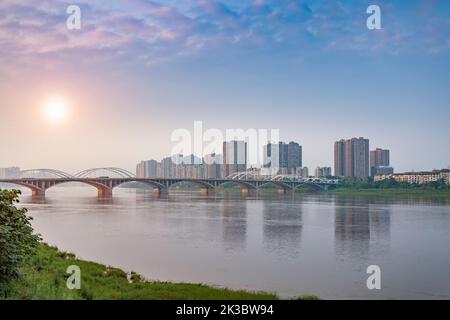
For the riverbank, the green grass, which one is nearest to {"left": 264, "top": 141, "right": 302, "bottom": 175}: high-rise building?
the riverbank

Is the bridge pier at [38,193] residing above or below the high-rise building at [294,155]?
below

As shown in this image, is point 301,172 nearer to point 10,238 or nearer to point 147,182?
point 147,182

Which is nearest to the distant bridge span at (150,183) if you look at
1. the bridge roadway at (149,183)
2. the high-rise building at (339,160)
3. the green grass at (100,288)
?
the bridge roadway at (149,183)

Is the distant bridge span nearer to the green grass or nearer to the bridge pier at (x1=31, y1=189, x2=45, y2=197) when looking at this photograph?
the bridge pier at (x1=31, y1=189, x2=45, y2=197)

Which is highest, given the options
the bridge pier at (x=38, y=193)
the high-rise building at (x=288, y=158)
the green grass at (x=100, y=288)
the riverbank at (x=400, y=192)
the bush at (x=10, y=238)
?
the high-rise building at (x=288, y=158)

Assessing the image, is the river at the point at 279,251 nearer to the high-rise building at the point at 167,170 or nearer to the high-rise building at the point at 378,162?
the high-rise building at the point at 167,170

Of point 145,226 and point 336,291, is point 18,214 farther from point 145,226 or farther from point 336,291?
point 145,226

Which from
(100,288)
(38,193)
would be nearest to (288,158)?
(38,193)
